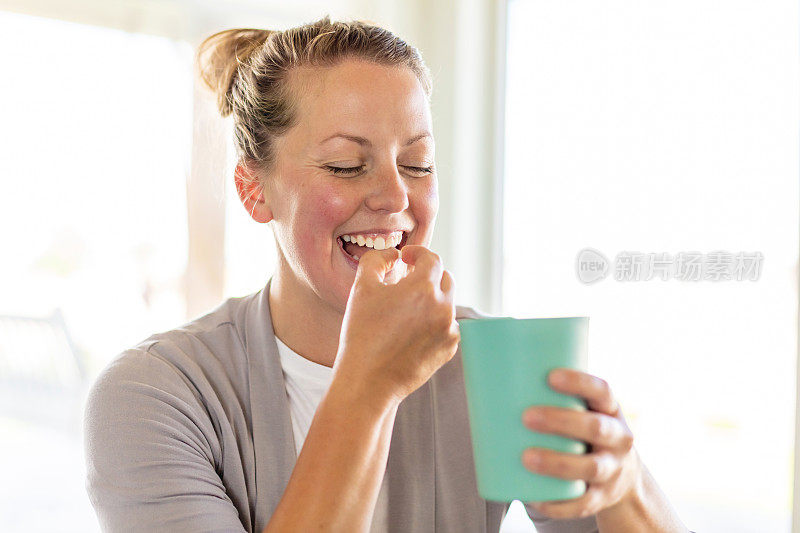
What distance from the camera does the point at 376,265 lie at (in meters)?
0.81

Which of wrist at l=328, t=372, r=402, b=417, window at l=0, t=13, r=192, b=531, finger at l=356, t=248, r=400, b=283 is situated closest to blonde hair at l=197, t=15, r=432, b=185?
finger at l=356, t=248, r=400, b=283

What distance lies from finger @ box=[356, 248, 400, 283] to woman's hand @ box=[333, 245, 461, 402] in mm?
26

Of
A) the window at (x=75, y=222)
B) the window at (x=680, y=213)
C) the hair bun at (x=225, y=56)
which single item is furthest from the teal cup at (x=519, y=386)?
the window at (x=75, y=222)

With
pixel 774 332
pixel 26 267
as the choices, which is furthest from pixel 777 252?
pixel 26 267

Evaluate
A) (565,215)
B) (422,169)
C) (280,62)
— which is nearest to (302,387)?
(422,169)

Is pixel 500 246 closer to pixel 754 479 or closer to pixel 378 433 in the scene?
pixel 754 479

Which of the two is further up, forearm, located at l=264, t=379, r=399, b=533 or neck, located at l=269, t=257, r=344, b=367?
neck, located at l=269, t=257, r=344, b=367

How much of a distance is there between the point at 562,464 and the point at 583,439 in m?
0.03

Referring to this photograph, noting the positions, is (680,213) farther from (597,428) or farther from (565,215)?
(597,428)

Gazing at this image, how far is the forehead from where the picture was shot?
1.07 m

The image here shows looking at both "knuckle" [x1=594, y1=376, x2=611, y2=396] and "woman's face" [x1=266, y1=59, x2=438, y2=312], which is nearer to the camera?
"knuckle" [x1=594, y1=376, x2=611, y2=396]

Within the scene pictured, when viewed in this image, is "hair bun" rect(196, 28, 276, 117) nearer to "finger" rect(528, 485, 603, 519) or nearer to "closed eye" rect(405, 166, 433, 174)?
"closed eye" rect(405, 166, 433, 174)

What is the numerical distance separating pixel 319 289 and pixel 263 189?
21 cm

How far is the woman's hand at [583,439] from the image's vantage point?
616 millimetres
